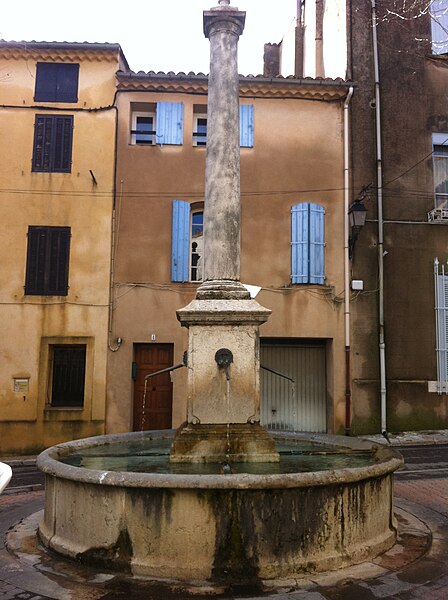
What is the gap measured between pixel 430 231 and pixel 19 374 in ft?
37.8

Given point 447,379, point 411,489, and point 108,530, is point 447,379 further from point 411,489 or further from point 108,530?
point 108,530

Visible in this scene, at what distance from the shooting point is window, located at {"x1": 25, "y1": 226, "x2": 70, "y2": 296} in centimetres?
1373

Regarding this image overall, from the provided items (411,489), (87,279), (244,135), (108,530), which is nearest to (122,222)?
(87,279)

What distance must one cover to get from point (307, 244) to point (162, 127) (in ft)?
16.5

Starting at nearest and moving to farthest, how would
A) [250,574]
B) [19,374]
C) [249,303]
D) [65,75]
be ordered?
[250,574] < [249,303] < [19,374] < [65,75]

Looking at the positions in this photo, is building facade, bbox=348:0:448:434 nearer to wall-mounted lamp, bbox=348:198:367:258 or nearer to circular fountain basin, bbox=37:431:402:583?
wall-mounted lamp, bbox=348:198:367:258

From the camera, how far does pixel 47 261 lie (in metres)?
13.8

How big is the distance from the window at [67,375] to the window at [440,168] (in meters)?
10.6

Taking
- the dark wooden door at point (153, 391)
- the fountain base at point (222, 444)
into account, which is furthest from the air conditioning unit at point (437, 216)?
the fountain base at point (222, 444)

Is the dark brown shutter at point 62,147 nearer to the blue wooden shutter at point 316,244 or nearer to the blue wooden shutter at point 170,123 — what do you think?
the blue wooden shutter at point 170,123

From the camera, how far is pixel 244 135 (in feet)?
47.7

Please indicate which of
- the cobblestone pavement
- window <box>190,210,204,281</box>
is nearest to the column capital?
the cobblestone pavement

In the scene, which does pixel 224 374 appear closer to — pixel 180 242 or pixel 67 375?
pixel 180 242

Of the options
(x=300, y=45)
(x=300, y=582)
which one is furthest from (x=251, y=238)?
(x=300, y=582)
